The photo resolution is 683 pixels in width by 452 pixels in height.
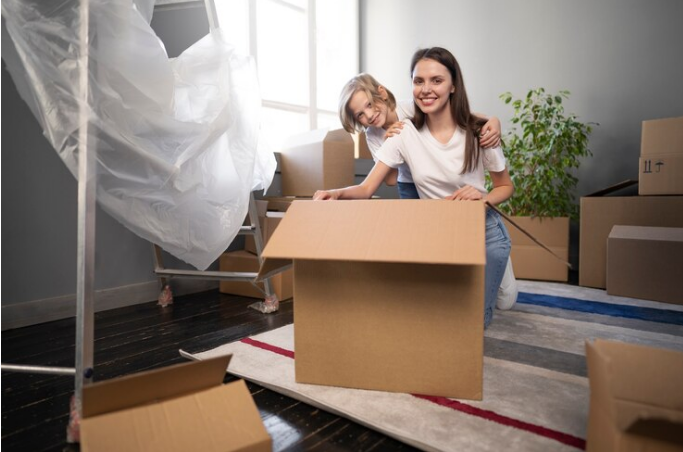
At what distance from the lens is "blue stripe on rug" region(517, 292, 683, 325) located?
63.5 inches

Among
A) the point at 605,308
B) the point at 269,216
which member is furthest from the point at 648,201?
the point at 269,216

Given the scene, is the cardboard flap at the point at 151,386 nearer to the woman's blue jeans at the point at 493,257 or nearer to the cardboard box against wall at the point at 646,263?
the woman's blue jeans at the point at 493,257

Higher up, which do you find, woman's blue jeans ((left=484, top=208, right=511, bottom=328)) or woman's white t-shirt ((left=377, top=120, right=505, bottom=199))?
woman's white t-shirt ((left=377, top=120, right=505, bottom=199))

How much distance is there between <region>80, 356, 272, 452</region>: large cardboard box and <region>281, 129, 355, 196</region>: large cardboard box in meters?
1.56

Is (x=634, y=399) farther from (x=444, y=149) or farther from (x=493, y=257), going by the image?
(x=444, y=149)

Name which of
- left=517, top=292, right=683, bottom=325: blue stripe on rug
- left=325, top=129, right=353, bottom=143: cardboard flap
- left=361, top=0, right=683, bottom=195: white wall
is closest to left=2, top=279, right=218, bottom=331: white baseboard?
left=325, top=129, right=353, bottom=143: cardboard flap

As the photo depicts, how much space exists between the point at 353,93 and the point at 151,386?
1.22 m

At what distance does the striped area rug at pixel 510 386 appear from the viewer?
0.81 m

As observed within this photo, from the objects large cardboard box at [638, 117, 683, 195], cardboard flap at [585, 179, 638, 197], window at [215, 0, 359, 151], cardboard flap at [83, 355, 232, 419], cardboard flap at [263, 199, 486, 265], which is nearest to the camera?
cardboard flap at [83, 355, 232, 419]

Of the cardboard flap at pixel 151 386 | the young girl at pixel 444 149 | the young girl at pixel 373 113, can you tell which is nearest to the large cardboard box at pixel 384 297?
the cardboard flap at pixel 151 386

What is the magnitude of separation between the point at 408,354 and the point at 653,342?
2.88ft

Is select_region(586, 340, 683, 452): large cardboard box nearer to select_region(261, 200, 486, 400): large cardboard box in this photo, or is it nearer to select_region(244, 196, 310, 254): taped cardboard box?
select_region(261, 200, 486, 400): large cardboard box

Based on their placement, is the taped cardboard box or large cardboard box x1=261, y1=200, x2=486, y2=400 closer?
large cardboard box x1=261, y1=200, x2=486, y2=400

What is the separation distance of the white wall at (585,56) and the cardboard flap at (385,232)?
2.12m
